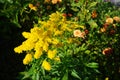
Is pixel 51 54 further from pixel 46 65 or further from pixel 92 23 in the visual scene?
pixel 92 23

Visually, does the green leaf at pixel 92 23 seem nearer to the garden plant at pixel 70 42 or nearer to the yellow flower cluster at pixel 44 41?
the garden plant at pixel 70 42

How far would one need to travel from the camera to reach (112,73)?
5965mm

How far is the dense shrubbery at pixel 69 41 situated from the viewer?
3901 mm

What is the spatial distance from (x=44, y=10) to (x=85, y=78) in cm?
266

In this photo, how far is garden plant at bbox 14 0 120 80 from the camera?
3.90 m

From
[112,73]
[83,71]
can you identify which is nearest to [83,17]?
[112,73]

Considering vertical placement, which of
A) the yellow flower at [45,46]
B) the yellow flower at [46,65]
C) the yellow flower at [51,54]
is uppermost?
the yellow flower at [45,46]

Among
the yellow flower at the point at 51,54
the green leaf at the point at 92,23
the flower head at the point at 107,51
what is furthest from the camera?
the green leaf at the point at 92,23

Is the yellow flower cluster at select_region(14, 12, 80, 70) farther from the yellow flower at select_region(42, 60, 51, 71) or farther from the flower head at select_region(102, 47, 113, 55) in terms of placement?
the flower head at select_region(102, 47, 113, 55)

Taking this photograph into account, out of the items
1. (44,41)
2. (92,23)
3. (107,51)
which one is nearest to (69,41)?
(44,41)

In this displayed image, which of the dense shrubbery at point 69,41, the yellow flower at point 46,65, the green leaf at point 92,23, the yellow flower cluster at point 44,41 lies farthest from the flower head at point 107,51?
the yellow flower at point 46,65

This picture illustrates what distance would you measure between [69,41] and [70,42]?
0.06m

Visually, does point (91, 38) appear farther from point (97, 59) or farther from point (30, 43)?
point (30, 43)

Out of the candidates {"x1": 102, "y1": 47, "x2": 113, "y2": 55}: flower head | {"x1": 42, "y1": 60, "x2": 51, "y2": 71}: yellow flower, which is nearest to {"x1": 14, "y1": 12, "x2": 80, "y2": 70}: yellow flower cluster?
{"x1": 42, "y1": 60, "x2": 51, "y2": 71}: yellow flower
